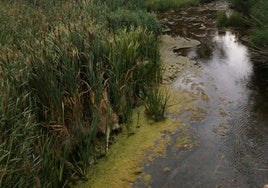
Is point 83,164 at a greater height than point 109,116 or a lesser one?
lesser

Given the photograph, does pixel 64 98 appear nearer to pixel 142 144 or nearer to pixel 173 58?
pixel 142 144

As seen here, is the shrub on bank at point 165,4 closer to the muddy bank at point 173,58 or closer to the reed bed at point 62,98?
the muddy bank at point 173,58

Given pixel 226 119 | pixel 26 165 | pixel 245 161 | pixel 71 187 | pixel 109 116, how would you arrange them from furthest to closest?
1. pixel 226 119
2. pixel 109 116
3. pixel 245 161
4. pixel 71 187
5. pixel 26 165

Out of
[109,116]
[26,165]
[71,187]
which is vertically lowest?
[71,187]

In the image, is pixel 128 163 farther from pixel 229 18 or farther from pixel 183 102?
pixel 229 18

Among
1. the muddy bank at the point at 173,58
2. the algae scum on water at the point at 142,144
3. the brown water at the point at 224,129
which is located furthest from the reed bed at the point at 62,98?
the brown water at the point at 224,129

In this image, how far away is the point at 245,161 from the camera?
4.36 m

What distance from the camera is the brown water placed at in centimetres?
414

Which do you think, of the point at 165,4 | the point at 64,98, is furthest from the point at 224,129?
the point at 165,4

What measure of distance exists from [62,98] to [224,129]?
2.62 meters

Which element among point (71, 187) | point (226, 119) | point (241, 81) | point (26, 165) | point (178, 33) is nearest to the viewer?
point (26, 165)

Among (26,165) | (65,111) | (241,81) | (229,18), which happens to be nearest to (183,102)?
(241,81)

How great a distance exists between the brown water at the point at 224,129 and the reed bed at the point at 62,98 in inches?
36.0

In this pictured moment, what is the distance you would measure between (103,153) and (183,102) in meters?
2.10
